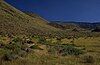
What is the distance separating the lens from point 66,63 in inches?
688

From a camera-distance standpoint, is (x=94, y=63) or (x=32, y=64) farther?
(x=94, y=63)

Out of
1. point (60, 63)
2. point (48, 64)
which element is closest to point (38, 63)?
point (48, 64)

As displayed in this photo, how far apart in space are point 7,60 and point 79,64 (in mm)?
4502

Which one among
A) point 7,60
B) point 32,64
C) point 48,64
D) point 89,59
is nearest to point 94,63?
point 89,59

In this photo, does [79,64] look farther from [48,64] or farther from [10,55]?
[10,55]

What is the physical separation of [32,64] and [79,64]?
3.26 meters

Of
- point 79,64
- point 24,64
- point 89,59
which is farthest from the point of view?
point 89,59

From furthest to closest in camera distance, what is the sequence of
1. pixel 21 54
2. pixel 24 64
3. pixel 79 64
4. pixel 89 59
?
pixel 21 54
pixel 89 59
pixel 79 64
pixel 24 64

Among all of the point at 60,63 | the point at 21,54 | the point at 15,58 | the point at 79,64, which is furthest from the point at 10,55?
the point at 79,64

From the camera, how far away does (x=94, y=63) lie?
58.4 feet

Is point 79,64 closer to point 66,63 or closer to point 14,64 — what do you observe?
point 66,63

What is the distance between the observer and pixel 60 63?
57.6ft

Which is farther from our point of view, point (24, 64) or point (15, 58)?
point (15, 58)

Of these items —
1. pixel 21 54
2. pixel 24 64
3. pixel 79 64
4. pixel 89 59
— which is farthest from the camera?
pixel 21 54
